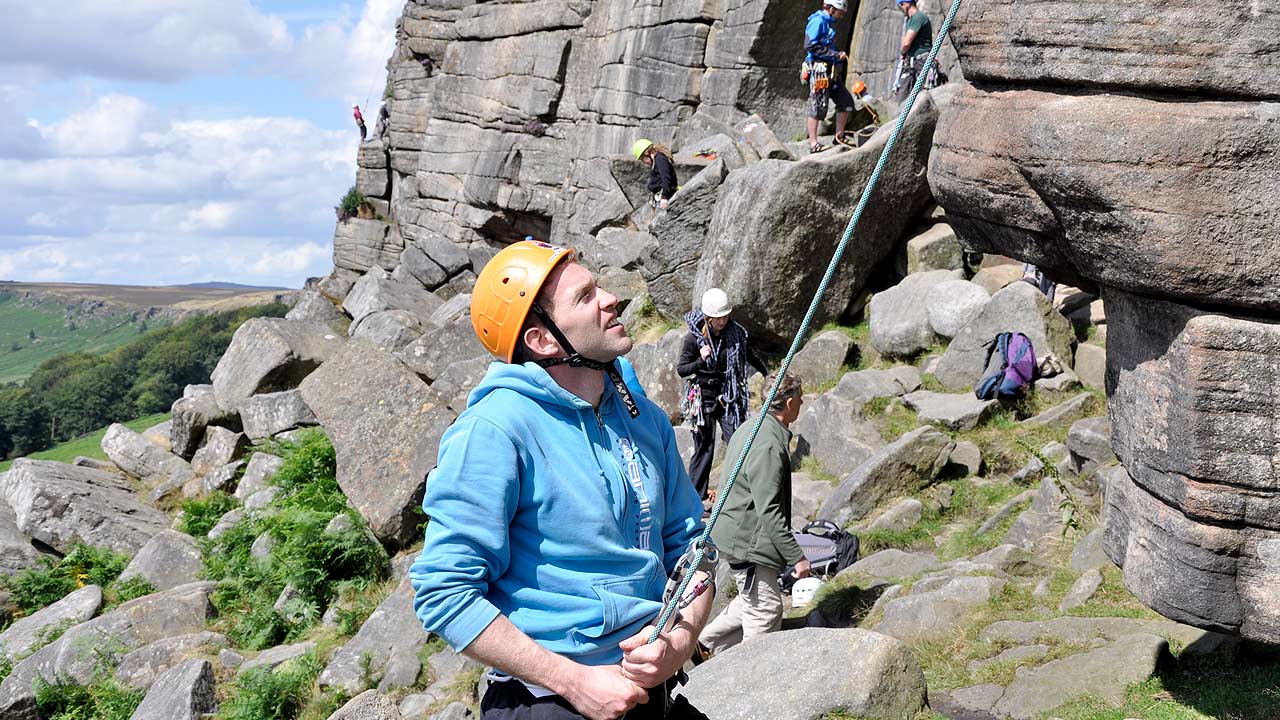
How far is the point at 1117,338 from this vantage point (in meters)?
5.01

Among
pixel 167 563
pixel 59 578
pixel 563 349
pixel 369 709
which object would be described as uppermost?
pixel 563 349

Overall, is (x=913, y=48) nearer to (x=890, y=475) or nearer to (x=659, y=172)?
(x=659, y=172)

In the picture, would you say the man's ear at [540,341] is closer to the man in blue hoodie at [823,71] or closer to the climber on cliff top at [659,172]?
the man in blue hoodie at [823,71]

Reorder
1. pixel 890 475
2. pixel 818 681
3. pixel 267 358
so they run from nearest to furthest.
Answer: pixel 818 681 → pixel 890 475 → pixel 267 358

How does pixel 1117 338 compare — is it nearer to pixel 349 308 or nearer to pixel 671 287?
pixel 671 287

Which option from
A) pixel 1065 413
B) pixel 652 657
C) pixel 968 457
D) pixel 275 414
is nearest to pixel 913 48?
pixel 1065 413

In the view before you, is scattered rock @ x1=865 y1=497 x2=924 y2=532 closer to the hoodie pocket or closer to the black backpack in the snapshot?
the black backpack

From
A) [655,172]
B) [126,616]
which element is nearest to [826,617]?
[126,616]

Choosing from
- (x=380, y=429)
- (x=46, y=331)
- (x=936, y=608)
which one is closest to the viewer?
(x=936, y=608)

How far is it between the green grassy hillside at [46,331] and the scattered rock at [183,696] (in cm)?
12402

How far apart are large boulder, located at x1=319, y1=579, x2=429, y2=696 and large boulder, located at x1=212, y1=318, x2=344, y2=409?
9.33 m

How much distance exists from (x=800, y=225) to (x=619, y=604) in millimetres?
11355

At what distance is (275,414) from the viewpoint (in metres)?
16.4

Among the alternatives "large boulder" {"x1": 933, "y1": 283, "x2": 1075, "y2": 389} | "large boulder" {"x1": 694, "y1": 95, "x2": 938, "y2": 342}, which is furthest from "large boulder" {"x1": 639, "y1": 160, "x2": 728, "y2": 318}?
"large boulder" {"x1": 933, "y1": 283, "x2": 1075, "y2": 389}
